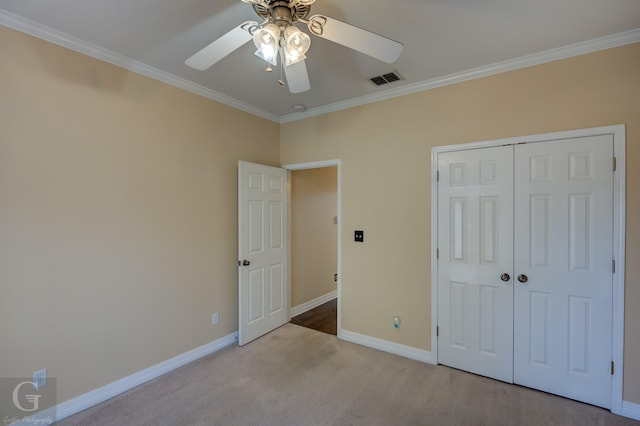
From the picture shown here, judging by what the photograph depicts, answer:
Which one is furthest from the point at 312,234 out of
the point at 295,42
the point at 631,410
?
the point at 631,410

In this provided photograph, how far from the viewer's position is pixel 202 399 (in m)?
2.31

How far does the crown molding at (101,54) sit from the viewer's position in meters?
1.91

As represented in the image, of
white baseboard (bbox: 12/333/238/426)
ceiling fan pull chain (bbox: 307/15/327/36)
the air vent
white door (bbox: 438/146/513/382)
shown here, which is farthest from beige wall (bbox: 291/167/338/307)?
ceiling fan pull chain (bbox: 307/15/327/36)

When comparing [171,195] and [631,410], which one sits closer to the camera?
[631,410]

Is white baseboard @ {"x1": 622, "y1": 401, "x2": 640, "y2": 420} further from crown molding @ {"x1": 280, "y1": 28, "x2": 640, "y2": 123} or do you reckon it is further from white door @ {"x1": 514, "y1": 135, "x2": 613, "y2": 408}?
crown molding @ {"x1": 280, "y1": 28, "x2": 640, "y2": 123}

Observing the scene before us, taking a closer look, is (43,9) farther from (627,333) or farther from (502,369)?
(627,333)

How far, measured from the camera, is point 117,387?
93.4 inches

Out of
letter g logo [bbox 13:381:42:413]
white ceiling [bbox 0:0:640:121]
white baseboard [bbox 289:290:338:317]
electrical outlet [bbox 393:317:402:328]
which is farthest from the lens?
white baseboard [bbox 289:290:338:317]

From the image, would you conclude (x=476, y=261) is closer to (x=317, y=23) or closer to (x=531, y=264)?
(x=531, y=264)

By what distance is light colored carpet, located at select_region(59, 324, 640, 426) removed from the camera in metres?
2.09

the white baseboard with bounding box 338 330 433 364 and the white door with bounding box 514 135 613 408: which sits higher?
the white door with bounding box 514 135 613 408

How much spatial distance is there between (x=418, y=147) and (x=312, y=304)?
9.46ft

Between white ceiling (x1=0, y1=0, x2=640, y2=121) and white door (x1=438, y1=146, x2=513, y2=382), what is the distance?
2.66 ft

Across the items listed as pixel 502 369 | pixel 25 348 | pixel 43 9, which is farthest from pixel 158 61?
pixel 502 369
